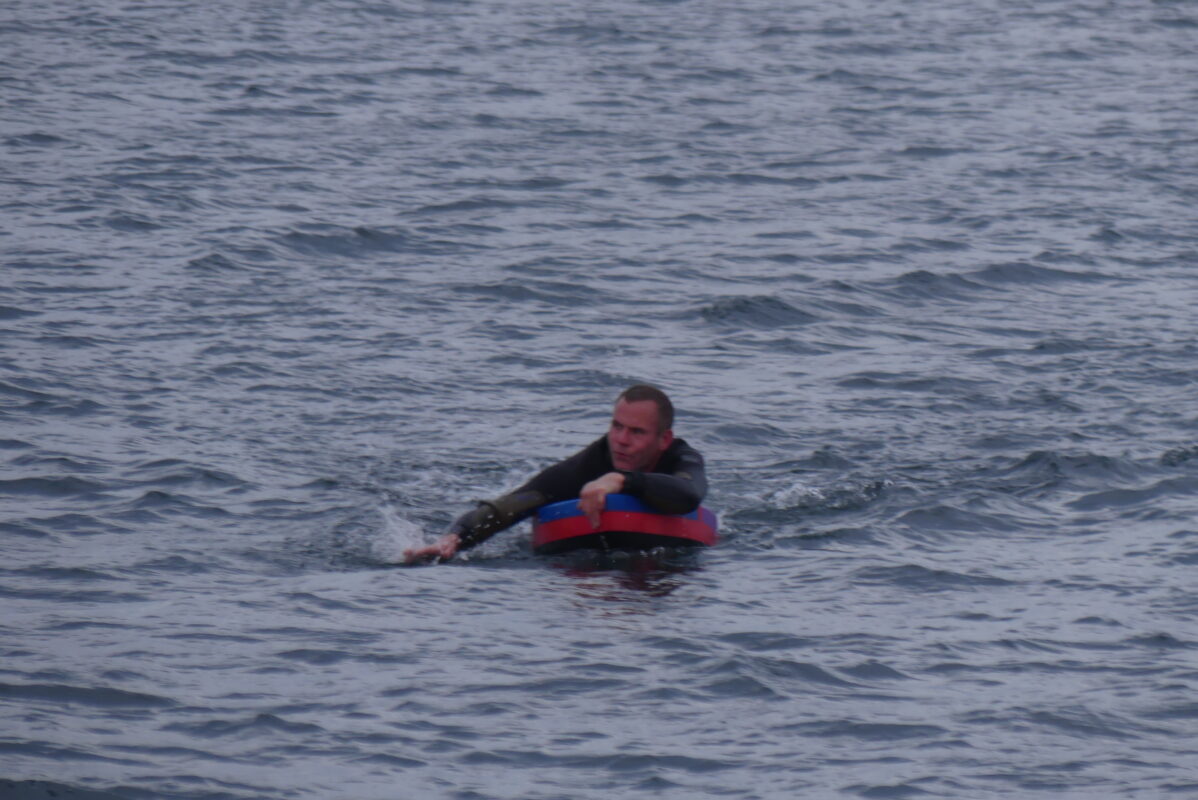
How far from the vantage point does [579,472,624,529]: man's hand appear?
36.7ft

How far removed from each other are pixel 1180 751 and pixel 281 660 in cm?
450

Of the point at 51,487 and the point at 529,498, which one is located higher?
the point at 529,498

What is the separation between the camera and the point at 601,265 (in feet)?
65.5

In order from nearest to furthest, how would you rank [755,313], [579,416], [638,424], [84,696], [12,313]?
[84,696] < [638,424] < [579,416] < [12,313] < [755,313]

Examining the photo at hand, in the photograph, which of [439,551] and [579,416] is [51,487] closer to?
[439,551]

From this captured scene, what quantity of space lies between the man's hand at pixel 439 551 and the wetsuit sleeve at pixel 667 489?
1110mm

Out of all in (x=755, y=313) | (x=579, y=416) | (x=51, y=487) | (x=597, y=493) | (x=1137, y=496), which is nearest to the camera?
(x=597, y=493)

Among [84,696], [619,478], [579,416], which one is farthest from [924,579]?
[84,696]

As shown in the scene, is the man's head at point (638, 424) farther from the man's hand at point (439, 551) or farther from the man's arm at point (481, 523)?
the man's hand at point (439, 551)

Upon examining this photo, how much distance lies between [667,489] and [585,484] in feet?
2.43

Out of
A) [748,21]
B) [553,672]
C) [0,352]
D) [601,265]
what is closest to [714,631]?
[553,672]

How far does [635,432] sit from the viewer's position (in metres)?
11.6

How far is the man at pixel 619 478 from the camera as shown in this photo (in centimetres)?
1138

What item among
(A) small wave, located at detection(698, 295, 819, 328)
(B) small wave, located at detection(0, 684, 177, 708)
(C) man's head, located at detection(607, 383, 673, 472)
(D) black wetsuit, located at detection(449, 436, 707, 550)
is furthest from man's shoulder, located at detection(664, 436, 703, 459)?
(A) small wave, located at detection(698, 295, 819, 328)
